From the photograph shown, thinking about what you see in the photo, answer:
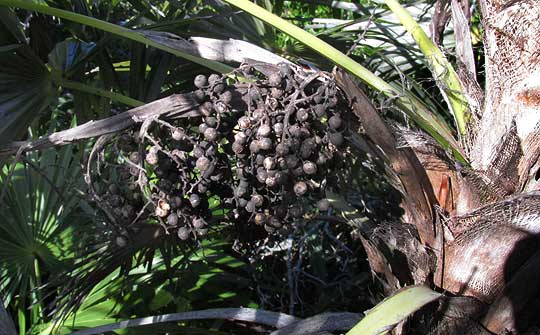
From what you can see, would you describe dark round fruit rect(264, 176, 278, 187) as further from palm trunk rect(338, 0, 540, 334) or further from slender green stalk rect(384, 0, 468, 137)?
slender green stalk rect(384, 0, 468, 137)

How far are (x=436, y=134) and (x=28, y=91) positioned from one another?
1.02 meters

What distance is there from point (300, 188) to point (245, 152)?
12 centimetres

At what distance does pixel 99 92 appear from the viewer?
1424mm

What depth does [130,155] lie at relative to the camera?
3.61ft

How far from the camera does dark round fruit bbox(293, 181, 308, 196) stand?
1.06 m

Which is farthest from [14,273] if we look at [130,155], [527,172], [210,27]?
[527,172]

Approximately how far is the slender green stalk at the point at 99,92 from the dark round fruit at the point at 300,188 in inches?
18.0

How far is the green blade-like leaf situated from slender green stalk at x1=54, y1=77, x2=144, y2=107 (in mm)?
681

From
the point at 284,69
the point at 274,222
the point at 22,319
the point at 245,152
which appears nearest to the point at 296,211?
the point at 274,222

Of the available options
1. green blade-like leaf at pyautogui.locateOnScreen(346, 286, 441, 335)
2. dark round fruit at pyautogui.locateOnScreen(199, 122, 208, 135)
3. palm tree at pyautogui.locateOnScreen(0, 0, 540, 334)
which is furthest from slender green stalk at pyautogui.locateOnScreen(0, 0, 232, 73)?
green blade-like leaf at pyautogui.locateOnScreen(346, 286, 441, 335)

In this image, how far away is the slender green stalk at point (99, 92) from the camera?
4.51ft

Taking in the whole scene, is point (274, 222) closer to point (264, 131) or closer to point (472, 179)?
point (264, 131)

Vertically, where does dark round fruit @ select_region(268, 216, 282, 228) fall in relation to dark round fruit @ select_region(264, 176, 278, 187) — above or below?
below

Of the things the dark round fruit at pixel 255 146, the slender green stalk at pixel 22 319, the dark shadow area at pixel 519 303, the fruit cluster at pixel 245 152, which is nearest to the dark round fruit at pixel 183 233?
the fruit cluster at pixel 245 152
